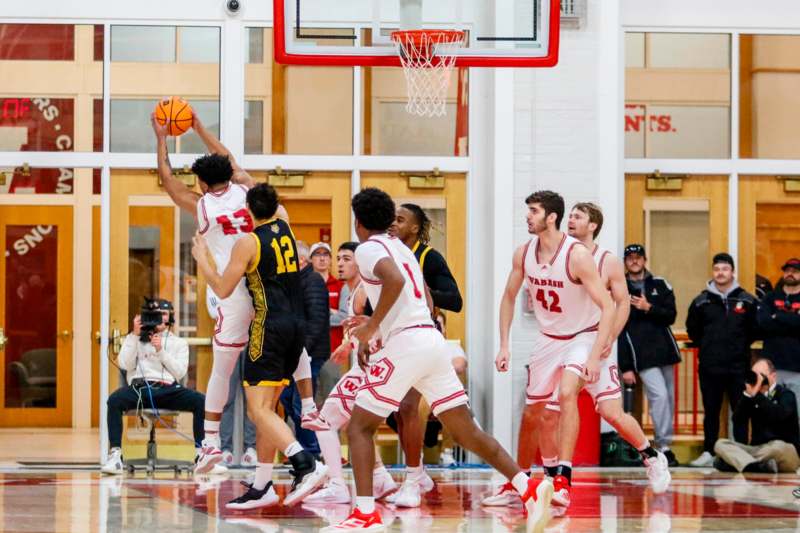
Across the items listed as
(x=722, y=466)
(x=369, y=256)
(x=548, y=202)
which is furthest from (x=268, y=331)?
(x=722, y=466)

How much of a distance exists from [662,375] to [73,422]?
20.8 feet

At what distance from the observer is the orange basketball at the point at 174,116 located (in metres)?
10.9

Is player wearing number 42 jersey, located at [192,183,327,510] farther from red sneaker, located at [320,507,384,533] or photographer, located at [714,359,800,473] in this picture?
photographer, located at [714,359,800,473]

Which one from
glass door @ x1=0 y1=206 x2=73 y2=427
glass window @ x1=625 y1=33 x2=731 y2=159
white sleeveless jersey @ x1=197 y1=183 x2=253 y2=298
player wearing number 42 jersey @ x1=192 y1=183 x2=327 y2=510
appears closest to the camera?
player wearing number 42 jersey @ x1=192 y1=183 x2=327 y2=510

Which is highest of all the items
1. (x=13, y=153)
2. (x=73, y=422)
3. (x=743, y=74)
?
(x=743, y=74)

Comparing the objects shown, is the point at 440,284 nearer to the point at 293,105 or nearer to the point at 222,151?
the point at 222,151

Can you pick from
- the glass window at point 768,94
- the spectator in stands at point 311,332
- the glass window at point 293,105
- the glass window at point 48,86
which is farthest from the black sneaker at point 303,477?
the glass window at point 768,94

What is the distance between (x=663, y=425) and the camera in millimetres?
13305

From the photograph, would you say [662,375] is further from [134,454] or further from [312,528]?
[312,528]

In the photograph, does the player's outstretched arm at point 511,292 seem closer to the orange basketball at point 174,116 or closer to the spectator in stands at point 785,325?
the orange basketball at point 174,116

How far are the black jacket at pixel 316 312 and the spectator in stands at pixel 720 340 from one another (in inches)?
139

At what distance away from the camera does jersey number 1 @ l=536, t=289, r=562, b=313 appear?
9547mm

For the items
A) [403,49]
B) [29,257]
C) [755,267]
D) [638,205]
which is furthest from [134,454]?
[755,267]

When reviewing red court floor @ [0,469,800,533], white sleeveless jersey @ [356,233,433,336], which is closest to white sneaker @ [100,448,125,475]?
red court floor @ [0,469,800,533]
